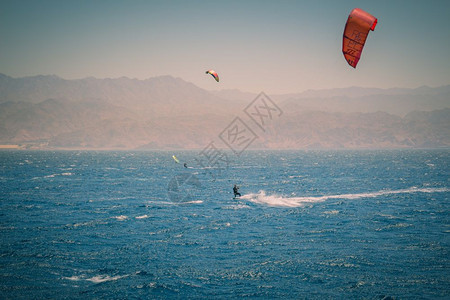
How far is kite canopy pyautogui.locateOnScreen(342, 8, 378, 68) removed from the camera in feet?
80.2

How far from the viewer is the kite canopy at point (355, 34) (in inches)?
963

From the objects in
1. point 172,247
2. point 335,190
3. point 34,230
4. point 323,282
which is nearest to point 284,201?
point 335,190

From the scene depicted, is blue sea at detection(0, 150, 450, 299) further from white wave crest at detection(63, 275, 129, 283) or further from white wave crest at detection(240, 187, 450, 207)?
white wave crest at detection(240, 187, 450, 207)

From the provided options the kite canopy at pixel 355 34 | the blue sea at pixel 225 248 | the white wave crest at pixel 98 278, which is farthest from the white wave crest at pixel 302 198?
the white wave crest at pixel 98 278

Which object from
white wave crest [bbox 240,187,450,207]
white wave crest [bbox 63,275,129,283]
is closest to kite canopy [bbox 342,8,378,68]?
white wave crest [bbox 63,275,129,283]

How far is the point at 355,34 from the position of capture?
25.4m

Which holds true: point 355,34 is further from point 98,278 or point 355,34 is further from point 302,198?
point 302,198

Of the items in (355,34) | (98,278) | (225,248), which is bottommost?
(98,278)

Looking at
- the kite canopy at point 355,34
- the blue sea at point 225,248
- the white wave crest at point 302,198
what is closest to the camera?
the blue sea at point 225,248

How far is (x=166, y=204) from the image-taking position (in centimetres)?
5031

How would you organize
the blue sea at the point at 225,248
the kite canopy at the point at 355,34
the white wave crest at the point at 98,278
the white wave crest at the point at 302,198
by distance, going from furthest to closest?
the white wave crest at the point at 302,198
the kite canopy at the point at 355,34
the white wave crest at the point at 98,278
the blue sea at the point at 225,248

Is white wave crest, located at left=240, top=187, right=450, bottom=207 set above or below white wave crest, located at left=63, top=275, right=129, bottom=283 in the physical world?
above

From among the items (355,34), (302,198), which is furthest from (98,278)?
(302,198)

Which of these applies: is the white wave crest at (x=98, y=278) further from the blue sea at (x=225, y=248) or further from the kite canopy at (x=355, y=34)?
the kite canopy at (x=355, y=34)
